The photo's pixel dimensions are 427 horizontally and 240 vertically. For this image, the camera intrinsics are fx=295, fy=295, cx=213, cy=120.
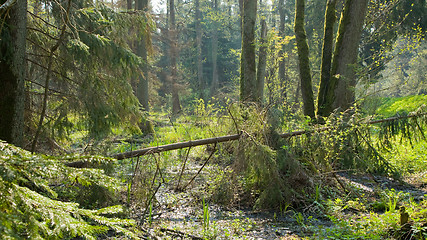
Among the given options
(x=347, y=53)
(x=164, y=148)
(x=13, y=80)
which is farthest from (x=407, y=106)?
(x=13, y=80)

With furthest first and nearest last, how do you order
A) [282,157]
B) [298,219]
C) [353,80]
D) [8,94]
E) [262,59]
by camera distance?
[262,59] < [353,80] < [282,157] < [298,219] < [8,94]

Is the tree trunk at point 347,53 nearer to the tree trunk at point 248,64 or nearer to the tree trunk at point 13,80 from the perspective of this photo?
the tree trunk at point 248,64

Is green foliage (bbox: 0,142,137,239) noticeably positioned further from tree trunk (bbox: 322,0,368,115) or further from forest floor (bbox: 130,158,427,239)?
tree trunk (bbox: 322,0,368,115)

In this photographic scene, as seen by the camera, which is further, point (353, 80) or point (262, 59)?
point (262, 59)

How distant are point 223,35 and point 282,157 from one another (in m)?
31.8

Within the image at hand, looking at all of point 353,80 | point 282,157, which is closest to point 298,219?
point 282,157

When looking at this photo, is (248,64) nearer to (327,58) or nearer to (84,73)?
(327,58)

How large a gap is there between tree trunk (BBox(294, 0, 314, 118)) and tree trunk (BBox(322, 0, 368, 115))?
698 millimetres

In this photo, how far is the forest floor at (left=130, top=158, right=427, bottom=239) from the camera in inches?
141

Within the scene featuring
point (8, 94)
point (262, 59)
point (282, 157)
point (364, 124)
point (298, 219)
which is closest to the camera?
point (8, 94)

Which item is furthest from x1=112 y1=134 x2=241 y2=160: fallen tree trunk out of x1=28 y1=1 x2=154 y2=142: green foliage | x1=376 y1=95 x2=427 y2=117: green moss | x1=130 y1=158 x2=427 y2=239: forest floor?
x1=376 y1=95 x2=427 y2=117: green moss

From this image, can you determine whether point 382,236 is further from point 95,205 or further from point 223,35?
point 223,35

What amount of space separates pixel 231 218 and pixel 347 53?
5.48m

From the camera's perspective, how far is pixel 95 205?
4137 mm
